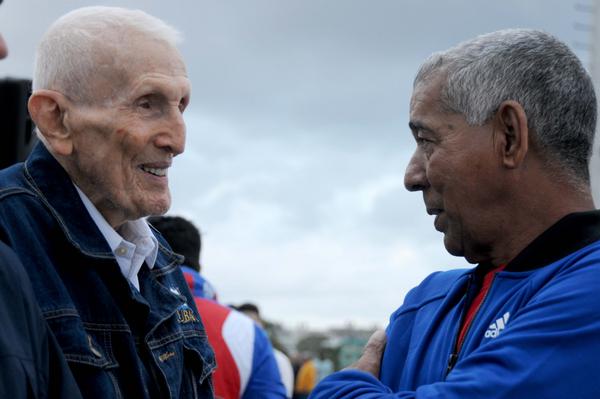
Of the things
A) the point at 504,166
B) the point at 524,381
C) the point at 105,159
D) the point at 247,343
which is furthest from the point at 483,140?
the point at 247,343

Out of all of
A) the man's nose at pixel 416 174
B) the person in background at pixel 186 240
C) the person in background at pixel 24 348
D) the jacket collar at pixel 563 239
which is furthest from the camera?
the person in background at pixel 186 240

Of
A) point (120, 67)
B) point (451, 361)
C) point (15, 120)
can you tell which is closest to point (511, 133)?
point (451, 361)

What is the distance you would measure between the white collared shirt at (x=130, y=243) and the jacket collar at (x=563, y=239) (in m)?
1.17

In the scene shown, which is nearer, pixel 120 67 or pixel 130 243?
pixel 120 67

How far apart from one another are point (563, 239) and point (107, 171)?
1312 millimetres

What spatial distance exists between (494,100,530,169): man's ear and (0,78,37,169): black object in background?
7.78 ft

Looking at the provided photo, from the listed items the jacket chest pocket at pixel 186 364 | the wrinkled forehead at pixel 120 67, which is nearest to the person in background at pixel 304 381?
the jacket chest pocket at pixel 186 364

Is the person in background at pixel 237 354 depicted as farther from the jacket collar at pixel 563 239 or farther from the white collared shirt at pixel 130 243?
the jacket collar at pixel 563 239

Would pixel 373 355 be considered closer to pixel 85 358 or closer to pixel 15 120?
pixel 85 358

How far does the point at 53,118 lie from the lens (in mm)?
2984

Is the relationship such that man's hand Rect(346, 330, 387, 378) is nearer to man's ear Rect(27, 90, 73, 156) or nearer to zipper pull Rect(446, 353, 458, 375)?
zipper pull Rect(446, 353, 458, 375)

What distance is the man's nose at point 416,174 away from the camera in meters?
3.05

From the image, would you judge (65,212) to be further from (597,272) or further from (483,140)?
(597,272)

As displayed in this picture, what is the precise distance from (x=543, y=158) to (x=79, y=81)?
4.44 feet
